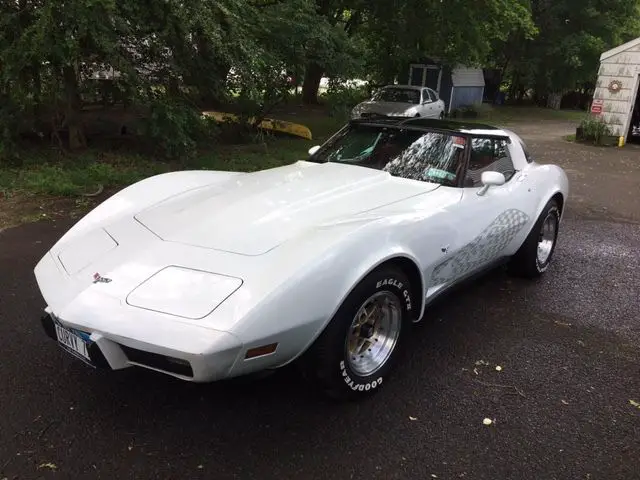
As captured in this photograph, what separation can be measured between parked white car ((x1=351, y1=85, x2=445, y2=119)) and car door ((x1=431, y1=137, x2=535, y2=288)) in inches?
473

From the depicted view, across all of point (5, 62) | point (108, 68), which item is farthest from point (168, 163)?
point (5, 62)

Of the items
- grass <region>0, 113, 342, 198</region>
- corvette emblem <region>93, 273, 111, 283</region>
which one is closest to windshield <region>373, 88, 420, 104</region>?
grass <region>0, 113, 342, 198</region>

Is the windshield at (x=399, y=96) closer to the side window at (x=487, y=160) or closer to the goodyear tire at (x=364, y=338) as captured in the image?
the side window at (x=487, y=160)

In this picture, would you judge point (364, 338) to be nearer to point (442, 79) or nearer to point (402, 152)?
point (402, 152)

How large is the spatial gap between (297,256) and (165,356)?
0.74m

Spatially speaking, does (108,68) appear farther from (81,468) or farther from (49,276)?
(81,468)

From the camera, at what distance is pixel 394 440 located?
2670mm

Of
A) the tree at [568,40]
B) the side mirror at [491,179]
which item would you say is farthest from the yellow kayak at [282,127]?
the tree at [568,40]

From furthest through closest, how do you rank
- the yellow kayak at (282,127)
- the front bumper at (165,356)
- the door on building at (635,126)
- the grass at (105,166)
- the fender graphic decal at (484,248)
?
the door on building at (635,126) < the yellow kayak at (282,127) < the grass at (105,166) < the fender graphic decal at (484,248) < the front bumper at (165,356)

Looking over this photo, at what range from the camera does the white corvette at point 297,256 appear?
237cm

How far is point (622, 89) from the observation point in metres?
14.8

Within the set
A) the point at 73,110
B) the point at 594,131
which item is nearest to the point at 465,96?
the point at 594,131

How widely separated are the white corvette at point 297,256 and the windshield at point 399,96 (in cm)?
1341

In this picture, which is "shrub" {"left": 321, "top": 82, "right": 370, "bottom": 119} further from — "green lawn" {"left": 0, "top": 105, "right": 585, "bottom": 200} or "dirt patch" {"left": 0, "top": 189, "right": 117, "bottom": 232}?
"dirt patch" {"left": 0, "top": 189, "right": 117, "bottom": 232}
